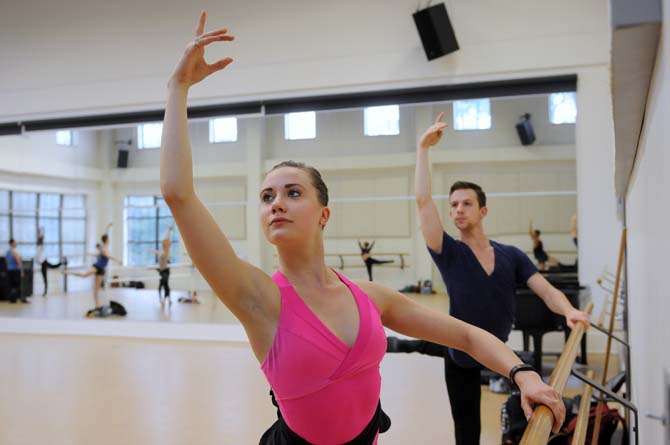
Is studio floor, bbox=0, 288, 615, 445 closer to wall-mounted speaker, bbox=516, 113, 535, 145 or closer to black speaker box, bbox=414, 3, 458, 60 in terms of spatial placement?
wall-mounted speaker, bbox=516, 113, 535, 145

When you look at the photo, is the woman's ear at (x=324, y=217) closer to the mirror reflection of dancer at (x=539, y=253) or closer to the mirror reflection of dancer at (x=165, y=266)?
the mirror reflection of dancer at (x=539, y=253)

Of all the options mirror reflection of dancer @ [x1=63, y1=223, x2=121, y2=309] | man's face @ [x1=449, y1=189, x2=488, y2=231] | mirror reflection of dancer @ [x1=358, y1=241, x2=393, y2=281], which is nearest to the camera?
man's face @ [x1=449, y1=189, x2=488, y2=231]

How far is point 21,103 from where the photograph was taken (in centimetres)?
1019

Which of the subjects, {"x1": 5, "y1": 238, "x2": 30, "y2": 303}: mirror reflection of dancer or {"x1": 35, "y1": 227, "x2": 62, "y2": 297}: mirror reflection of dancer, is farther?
{"x1": 5, "y1": 238, "x2": 30, "y2": 303}: mirror reflection of dancer

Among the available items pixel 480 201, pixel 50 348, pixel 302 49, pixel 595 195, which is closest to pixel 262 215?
pixel 480 201

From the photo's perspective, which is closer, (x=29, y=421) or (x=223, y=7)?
(x=29, y=421)

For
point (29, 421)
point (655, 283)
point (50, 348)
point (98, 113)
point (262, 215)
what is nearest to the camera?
point (262, 215)

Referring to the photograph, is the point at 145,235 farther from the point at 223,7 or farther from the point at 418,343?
the point at 418,343

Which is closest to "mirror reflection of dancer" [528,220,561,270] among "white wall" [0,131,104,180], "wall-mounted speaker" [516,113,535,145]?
"wall-mounted speaker" [516,113,535,145]

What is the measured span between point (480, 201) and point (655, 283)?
1066mm

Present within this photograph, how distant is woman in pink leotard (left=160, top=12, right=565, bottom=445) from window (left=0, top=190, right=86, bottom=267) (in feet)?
33.2

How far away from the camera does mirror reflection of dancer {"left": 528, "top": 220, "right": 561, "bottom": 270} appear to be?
7.89 meters

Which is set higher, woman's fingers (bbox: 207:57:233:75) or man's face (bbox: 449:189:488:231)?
woman's fingers (bbox: 207:57:233:75)

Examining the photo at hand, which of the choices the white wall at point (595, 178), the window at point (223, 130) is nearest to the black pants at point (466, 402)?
the white wall at point (595, 178)
